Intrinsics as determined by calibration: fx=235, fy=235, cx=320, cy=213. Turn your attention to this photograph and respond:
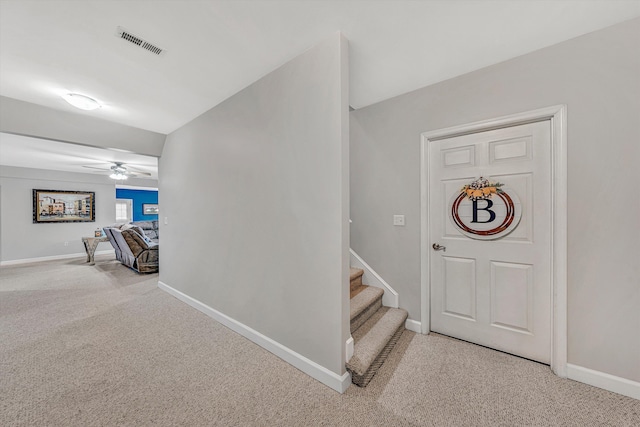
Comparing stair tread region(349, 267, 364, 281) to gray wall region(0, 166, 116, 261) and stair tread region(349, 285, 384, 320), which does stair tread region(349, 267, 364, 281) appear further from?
gray wall region(0, 166, 116, 261)

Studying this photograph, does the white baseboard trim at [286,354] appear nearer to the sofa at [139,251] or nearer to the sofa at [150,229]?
the sofa at [139,251]

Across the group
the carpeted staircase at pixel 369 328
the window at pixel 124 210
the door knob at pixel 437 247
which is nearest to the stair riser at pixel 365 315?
the carpeted staircase at pixel 369 328

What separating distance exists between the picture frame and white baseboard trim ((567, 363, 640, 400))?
10228 millimetres

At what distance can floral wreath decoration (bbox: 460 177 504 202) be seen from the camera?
200 centimetres

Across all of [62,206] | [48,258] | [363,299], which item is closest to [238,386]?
[363,299]

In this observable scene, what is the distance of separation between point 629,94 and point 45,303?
6.29 m

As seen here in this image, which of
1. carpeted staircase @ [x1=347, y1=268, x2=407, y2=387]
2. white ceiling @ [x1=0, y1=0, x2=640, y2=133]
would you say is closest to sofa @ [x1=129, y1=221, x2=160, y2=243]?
white ceiling @ [x1=0, y1=0, x2=640, y2=133]

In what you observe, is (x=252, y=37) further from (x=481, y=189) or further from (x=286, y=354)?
(x=286, y=354)

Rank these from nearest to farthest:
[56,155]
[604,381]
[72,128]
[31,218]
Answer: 1. [604,381]
2. [72,128]
3. [56,155]
4. [31,218]

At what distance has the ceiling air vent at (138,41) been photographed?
1599 mm

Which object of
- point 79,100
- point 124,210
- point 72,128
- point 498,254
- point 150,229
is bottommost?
point 150,229

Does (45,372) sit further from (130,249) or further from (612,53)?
(612,53)

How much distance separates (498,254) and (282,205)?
1.88m

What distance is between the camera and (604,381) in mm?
1586
